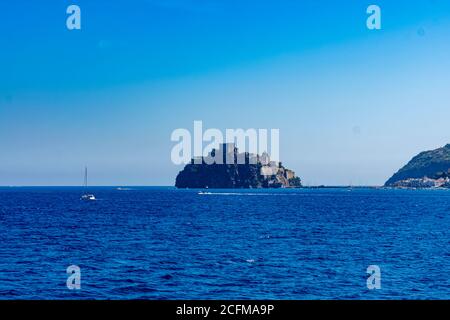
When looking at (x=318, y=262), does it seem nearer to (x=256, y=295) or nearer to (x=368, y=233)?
(x=256, y=295)

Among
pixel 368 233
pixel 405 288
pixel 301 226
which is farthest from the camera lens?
pixel 301 226

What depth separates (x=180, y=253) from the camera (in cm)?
6031

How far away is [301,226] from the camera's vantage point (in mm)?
99062

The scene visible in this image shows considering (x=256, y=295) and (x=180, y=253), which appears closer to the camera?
(x=256, y=295)

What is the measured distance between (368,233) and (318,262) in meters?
36.6

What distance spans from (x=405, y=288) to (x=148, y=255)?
3052cm

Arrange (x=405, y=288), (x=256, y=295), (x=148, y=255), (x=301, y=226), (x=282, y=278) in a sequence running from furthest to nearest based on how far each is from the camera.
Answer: (x=301, y=226)
(x=148, y=255)
(x=282, y=278)
(x=405, y=288)
(x=256, y=295)

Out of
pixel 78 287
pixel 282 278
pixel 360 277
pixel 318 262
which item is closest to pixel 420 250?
pixel 318 262
